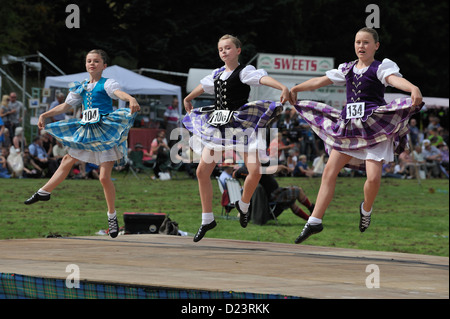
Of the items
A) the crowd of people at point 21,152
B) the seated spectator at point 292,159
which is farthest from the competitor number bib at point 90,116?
the seated spectator at point 292,159

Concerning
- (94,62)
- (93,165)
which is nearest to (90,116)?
(94,62)

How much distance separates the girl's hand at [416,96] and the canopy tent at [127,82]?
33.2ft

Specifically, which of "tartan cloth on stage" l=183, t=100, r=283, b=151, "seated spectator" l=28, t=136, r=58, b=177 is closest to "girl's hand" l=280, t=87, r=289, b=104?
"tartan cloth on stage" l=183, t=100, r=283, b=151

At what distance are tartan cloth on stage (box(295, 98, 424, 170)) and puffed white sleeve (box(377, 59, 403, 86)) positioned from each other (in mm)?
251

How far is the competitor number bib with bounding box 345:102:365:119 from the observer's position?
274 inches

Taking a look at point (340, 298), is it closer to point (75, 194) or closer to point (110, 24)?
point (110, 24)

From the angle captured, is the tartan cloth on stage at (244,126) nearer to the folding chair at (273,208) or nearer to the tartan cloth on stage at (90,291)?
the tartan cloth on stage at (90,291)

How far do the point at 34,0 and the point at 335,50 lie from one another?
67.6 ft

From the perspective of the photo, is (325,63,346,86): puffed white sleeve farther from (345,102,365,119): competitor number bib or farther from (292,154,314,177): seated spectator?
(292,154,314,177): seated spectator

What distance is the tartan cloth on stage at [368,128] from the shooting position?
6.86m

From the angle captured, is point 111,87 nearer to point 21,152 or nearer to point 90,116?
point 90,116

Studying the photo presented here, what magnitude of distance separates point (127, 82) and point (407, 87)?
11820 mm

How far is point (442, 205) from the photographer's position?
2119 centimetres
